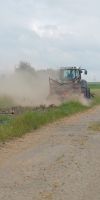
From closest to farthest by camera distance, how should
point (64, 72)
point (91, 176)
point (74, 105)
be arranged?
point (91, 176), point (74, 105), point (64, 72)

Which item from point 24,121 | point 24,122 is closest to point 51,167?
point 24,122

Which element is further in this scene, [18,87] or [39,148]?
[18,87]

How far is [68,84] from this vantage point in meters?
47.4

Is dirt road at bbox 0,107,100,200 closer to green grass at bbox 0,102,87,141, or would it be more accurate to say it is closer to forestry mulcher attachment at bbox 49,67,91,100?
green grass at bbox 0,102,87,141

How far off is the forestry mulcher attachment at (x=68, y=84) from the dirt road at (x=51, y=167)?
2364 cm

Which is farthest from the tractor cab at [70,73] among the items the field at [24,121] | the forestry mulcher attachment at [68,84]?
the field at [24,121]

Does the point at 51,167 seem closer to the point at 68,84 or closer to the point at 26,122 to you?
the point at 26,122

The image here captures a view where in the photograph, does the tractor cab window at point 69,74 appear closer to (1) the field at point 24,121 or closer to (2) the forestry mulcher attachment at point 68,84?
(2) the forestry mulcher attachment at point 68,84

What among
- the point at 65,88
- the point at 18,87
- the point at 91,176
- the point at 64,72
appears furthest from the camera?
the point at 18,87

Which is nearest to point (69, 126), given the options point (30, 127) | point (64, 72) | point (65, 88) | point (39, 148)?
point (30, 127)

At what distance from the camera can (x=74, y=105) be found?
42094mm

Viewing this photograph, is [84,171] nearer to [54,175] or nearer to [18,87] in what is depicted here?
[54,175]

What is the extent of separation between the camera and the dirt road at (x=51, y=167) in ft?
36.4

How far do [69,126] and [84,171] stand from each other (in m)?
13.4
